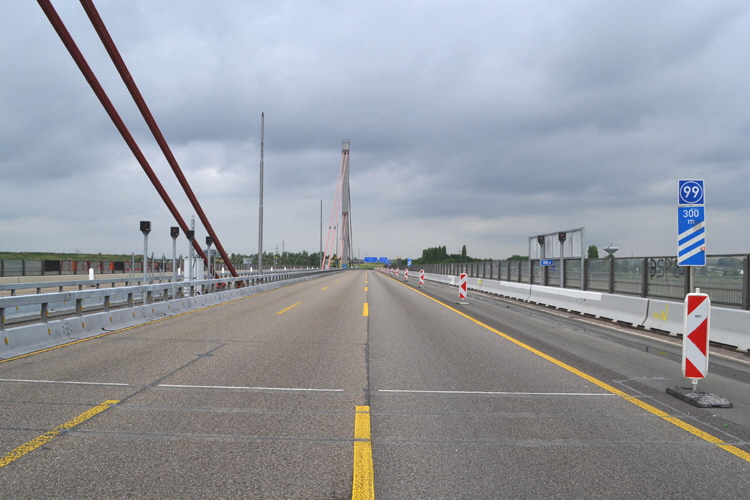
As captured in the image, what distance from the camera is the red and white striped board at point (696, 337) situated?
19.4 ft

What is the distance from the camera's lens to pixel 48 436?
423cm

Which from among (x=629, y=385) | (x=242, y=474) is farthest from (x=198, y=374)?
(x=629, y=385)

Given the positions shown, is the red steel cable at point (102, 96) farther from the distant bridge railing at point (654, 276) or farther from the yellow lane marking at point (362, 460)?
the distant bridge railing at point (654, 276)

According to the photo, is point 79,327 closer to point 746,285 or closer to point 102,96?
point 102,96

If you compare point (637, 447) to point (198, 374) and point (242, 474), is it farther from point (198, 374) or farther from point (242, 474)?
point (198, 374)

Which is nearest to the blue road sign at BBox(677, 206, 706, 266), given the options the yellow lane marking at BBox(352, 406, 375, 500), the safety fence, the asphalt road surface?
the asphalt road surface

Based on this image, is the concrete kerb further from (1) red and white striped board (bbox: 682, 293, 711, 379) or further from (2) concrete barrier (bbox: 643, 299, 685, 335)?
(2) concrete barrier (bbox: 643, 299, 685, 335)

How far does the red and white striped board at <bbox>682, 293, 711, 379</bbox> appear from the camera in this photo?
5906mm

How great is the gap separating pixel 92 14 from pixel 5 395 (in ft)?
38.5

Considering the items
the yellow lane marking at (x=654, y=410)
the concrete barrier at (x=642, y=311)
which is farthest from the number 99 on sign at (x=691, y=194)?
the concrete barrier at (x=642, y=311)

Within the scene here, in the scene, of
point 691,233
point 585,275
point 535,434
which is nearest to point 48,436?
point 535,434

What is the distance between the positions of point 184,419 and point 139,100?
47.1 feet

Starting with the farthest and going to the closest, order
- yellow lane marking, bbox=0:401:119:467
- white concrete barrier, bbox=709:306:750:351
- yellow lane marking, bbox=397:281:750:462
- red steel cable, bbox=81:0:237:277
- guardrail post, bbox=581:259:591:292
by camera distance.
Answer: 1. guardrail post, bbox=581:259:591:292
2. red steel cable, bbox=81:0:237:277
3. white concrete barrier, bbox=709:306:750:351
4. yellow lane marking, bbox=397:281:750:462
5. yellow lane marking, bbox=0:401:119:467

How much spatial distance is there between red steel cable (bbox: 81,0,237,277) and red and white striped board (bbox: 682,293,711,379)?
1549 centimetres
